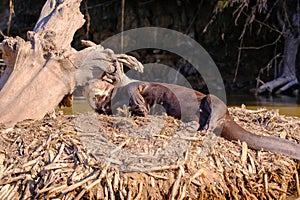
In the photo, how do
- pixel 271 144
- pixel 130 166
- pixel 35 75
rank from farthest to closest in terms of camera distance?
pixel 35 75 < pixel 271 144 < pixel 130 166

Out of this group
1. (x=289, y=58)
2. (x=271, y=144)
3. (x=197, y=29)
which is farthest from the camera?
(x=197, y=29)

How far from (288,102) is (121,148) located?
570 centimetres

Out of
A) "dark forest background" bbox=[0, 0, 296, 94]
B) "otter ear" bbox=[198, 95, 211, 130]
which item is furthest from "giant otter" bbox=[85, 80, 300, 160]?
"dark forest background" bbox=[0, 0, 296, 94]

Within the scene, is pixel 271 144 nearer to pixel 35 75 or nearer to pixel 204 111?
pixel 204 111

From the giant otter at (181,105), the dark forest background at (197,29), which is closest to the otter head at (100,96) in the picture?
the giant otter at (181,105)

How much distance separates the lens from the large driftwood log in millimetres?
4805

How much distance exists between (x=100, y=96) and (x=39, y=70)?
652mm

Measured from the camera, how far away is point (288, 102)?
8992mm

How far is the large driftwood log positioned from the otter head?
0.37 metres

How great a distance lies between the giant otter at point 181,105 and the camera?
4.21 meters

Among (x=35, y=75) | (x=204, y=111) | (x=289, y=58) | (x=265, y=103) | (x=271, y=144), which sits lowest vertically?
(x=265, y=103)

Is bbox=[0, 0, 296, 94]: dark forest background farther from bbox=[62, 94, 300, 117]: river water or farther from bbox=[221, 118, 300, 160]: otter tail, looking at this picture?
bbox=[221, 118, 300, 160]: otter tail

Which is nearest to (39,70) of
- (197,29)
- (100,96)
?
(100,96)

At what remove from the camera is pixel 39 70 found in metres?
5.02
